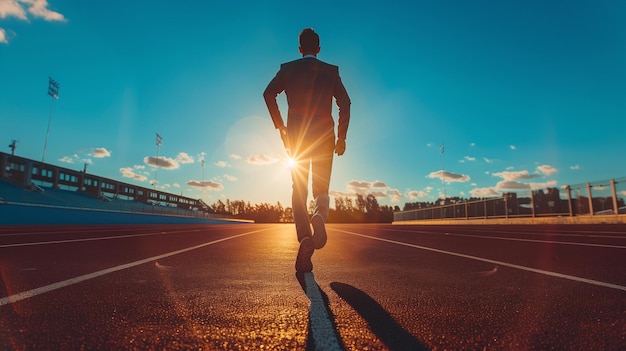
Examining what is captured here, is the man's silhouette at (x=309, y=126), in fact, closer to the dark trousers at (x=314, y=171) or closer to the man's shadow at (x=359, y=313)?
the dark trousers at (x=314, y=171)

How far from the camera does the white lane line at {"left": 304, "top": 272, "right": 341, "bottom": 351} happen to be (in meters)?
1.36

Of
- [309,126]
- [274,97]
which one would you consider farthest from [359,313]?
[274,97]

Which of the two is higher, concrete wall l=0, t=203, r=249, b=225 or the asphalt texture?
concrete wall l=0, t=203, r=249, b=225

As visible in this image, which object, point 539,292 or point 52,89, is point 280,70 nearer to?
point 539,292

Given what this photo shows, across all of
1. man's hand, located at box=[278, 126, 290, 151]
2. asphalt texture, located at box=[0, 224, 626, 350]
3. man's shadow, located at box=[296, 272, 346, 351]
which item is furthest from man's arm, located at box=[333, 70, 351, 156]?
man's shadow, located at box=[296, 272, 346, 351]

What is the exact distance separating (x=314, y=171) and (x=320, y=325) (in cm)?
237

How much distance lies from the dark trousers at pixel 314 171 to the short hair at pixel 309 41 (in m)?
1.09

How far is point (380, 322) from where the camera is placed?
1693mm

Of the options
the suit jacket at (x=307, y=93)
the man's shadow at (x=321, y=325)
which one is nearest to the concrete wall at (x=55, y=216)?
the suit jacket at (x=307, y=93)

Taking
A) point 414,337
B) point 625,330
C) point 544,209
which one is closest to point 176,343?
point 414,337

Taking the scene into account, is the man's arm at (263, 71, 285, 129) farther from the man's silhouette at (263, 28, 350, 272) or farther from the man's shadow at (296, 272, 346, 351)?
the man's shadow at (296, 272, 346, 351)

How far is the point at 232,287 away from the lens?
2.57 m

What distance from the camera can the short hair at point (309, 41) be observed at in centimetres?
408

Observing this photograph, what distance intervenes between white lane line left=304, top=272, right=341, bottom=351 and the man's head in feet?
9.06
